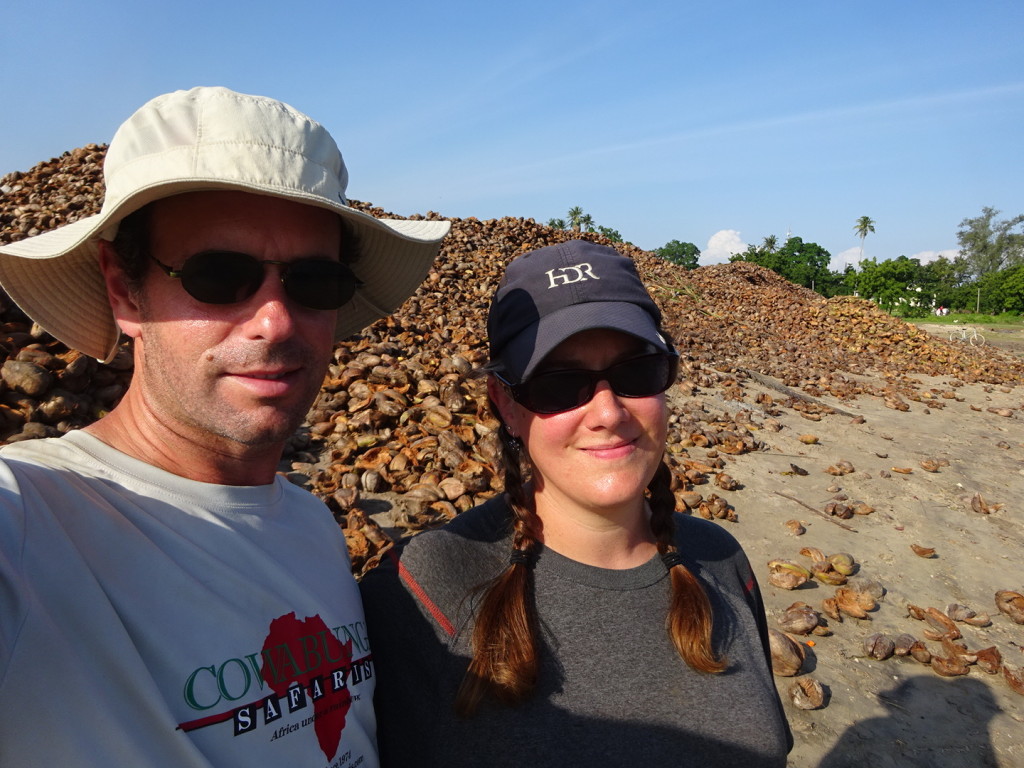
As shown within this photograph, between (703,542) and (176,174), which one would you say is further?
(703,542)

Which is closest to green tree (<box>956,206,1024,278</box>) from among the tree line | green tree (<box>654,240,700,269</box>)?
the tree line

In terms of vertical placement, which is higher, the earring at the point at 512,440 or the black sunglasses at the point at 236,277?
the black sunglasses at the point at 236,277

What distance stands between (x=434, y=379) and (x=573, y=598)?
4.55m

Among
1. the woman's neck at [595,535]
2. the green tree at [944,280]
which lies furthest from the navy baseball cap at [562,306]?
the green tree at [944,280]

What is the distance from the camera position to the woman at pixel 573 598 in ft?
4.92

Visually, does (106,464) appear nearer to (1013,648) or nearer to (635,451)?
(635,451)

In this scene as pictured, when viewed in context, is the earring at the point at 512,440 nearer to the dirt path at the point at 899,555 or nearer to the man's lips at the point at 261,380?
the man's lips at the point at 261,380

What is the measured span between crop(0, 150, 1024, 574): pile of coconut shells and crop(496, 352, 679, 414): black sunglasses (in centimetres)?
35

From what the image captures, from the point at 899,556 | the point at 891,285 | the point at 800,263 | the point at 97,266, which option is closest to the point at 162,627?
the point at 97,266

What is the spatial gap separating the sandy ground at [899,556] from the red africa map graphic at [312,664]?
248 cm

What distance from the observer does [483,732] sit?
1476 mm

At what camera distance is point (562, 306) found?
168cm

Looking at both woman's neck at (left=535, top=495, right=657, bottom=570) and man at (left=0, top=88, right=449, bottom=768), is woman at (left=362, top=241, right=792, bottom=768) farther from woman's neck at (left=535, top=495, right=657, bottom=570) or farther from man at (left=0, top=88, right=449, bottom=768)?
man at (left=0, top=88, right=449, bottom=768)

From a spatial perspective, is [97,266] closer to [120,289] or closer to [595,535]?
[120,289]
